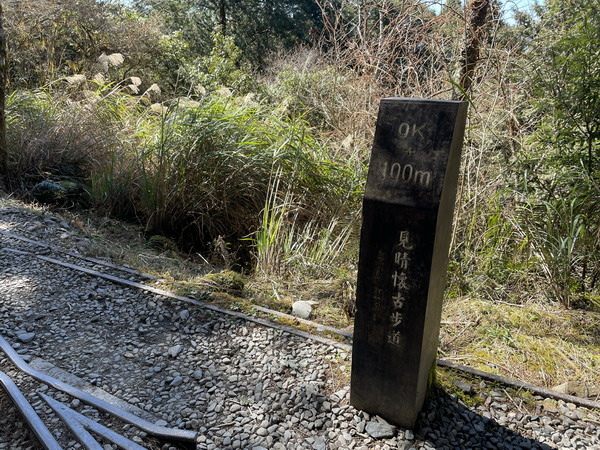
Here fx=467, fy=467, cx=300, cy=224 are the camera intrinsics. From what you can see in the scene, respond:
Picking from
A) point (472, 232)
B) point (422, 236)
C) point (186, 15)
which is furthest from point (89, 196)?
point (186, 15)

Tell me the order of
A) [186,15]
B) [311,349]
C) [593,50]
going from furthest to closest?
[186,15] < [593,50] < [311,349]

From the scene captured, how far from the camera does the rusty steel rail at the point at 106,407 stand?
1.98m

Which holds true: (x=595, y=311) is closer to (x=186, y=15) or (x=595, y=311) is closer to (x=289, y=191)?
(x=289, y=191)

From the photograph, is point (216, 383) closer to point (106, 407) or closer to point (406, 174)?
point (106, 407)

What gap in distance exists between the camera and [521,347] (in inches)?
104

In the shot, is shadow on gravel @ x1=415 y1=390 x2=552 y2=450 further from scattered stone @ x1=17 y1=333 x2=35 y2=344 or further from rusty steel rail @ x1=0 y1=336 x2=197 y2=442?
scattered stone @ x1=17 y1=333 x2=35 y2=344

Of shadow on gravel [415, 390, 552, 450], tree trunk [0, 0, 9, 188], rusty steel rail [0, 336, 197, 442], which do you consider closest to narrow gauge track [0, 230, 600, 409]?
shadow on gravel [415, 390, 552, 450]

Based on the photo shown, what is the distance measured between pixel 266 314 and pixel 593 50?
9.00ft

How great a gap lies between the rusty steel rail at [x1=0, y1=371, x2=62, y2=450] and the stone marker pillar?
50.5 inches

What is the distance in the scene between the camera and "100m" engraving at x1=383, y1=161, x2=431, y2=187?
5.50ft

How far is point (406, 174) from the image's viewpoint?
1717mm

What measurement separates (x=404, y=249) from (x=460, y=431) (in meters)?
0.89

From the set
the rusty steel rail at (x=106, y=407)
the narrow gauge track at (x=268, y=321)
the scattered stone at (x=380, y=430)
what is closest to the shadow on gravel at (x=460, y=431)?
the scattered stone at (x=380, y=430)

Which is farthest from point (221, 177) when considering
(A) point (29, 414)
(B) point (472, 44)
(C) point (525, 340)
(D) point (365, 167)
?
(C) point (525, 340)
